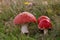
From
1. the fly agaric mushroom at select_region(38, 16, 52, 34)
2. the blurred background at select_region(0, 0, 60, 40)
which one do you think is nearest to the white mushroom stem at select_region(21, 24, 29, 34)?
the blurred background at select_region(0, 0, 60, 40)

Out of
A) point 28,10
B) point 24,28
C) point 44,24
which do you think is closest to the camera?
point 44,24

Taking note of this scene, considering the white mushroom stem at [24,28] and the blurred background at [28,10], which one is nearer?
the blurred background at [28,10]

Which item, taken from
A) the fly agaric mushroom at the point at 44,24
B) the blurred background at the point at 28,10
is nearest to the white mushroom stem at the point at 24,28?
the blurred background at the point at 28,10

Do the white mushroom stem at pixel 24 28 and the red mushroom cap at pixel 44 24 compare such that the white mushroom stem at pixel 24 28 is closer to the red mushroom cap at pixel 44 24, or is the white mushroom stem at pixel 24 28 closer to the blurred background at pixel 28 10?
the blurred background at pixel 28 10

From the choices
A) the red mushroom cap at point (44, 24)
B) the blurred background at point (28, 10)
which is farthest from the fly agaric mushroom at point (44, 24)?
the blurred background at point (28, 10)

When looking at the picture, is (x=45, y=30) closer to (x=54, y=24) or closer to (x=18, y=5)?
(x=54, y=24)

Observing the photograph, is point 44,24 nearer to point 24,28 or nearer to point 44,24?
point 44,24

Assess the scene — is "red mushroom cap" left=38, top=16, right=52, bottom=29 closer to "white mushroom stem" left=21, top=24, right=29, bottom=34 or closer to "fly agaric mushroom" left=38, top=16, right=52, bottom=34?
"fly agaric mushroom" left=38, top=16, right=52, bottom=34

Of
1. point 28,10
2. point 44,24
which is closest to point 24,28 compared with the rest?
point 44,24
